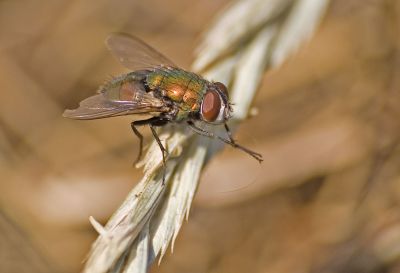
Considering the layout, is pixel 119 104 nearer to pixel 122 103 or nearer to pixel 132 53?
pixel 122 103

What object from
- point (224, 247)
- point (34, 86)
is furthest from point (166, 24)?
point (224, 247)

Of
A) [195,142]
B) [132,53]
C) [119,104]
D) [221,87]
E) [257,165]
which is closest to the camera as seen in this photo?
[195,142]

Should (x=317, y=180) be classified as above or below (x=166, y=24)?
below

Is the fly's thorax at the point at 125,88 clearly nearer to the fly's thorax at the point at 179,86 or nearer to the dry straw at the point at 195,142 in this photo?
the fly's thorax at the point at 179,86

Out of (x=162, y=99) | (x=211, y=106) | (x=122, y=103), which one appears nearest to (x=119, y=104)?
(x=122, y=103)

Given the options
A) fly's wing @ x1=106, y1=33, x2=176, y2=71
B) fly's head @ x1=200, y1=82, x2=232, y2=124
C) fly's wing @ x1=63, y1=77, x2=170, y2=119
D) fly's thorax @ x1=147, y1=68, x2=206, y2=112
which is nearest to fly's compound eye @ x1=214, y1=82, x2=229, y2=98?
fly's head @ x1=200, y1=82, x2=232, y2=124

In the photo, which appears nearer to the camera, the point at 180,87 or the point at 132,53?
the point at 180,87

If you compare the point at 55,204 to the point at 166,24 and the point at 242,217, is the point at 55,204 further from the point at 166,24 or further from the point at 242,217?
the point at 166,24
